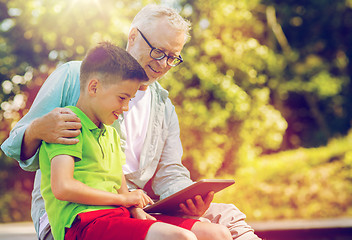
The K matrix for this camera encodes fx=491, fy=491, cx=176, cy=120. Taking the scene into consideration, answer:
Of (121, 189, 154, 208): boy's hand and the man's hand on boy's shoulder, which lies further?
(121, 189, 154, 208): boy's hand

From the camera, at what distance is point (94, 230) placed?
1703mm

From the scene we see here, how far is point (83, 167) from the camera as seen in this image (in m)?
1.83

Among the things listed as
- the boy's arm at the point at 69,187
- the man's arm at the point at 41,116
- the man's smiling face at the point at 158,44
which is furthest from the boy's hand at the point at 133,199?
the man's smiling face at the point at 158,44

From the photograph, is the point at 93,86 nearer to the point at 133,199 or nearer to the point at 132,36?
the point at 133,199

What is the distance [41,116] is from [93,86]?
31cm

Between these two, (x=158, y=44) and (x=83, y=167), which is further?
(x=158, y=44)

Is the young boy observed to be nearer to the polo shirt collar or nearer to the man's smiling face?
the polo shirt collar

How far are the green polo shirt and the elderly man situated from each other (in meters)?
0.23

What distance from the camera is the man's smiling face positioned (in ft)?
8.25

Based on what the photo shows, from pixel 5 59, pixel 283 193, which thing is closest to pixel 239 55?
pixel 283 193

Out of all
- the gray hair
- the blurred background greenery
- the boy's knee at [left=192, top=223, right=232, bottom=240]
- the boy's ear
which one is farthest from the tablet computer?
the blurred background greenery

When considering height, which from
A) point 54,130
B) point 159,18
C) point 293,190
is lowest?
point 293,190

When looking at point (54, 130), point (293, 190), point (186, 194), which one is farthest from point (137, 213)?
point (293, 190)

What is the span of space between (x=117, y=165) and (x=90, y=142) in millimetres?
190
